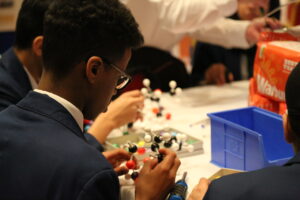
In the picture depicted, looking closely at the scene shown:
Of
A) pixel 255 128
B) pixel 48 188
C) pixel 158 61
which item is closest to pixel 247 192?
pixel 48 188

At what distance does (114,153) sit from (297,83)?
0.59 meters

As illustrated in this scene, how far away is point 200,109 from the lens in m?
1.88

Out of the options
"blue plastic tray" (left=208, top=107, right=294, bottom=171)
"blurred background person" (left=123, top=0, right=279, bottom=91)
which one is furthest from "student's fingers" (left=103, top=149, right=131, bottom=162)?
"blurred background person" (left=123, top=0, right=279, bottom=91)

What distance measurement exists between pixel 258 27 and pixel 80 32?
1.24 meters

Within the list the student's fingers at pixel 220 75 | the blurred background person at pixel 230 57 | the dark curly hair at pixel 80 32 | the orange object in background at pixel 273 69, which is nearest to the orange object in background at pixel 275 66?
the orange object in background at pixel 273 69

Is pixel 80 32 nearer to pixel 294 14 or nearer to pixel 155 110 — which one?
pixel 155 110

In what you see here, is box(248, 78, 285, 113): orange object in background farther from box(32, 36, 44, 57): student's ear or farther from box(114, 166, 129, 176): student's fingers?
box(32, 36, 44, 57): student's ear

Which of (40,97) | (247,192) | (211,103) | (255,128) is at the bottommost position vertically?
(211,103)

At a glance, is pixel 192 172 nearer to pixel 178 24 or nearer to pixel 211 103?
pixel 211 103

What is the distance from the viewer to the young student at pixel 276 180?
82cm

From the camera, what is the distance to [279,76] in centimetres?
142

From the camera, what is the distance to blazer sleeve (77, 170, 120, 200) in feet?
2.70

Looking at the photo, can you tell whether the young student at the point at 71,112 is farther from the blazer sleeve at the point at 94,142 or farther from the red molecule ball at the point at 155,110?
the red molecule ball at the point at 155,110

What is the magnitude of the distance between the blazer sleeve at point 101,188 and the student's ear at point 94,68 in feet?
0.71
